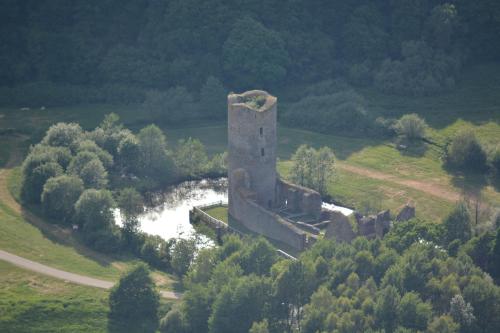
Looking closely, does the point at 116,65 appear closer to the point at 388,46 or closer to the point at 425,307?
the point at 388,46

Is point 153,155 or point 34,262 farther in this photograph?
point 153,155

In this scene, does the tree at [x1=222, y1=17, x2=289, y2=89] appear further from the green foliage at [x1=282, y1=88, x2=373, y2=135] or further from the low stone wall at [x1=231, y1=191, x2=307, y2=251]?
the low stone wall at [x1=231, y1=191, x2=307, y2=251]

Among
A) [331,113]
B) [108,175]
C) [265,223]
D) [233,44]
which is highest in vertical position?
[233,44]

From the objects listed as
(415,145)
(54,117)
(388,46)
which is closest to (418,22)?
(388,46)

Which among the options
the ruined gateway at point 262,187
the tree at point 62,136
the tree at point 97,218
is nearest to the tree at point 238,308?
the ruined gateway at point 262,187

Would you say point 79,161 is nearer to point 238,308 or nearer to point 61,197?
point 61,197

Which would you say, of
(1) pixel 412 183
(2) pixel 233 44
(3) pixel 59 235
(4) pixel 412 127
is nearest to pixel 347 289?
(3) pixel 59 235

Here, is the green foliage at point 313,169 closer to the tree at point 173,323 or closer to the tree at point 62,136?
the tree at point 62,136
